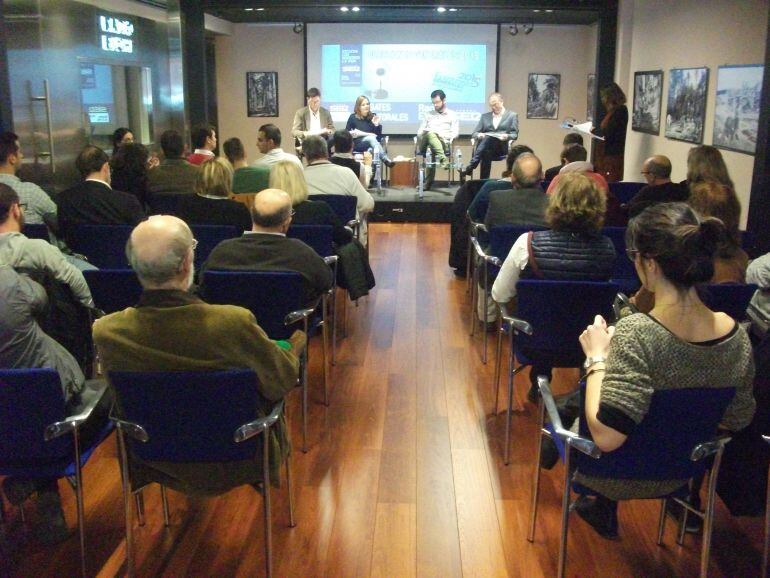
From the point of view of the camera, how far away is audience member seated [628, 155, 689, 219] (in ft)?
18.0

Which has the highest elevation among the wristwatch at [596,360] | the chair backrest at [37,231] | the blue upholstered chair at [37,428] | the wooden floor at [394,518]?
the chair backrest at [37,231]

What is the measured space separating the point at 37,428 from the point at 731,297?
2.69m

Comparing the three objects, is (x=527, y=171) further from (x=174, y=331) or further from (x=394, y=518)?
(x=174, y=331)

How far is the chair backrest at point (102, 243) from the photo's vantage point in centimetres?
461

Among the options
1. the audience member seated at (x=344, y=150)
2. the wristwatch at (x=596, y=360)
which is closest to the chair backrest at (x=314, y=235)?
the wristwatch at (x=596, y=360)

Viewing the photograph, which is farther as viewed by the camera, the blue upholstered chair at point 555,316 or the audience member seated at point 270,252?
the audience member seated at point 270,252

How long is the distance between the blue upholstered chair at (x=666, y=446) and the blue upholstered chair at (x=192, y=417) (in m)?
0.94

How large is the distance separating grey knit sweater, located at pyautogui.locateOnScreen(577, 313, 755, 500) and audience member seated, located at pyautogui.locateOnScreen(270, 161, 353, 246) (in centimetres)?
302

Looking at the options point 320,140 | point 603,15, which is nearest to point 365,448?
point 320,140

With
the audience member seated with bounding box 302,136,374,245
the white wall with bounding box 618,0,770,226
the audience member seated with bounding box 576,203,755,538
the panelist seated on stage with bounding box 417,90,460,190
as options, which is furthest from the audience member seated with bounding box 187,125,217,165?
the audience member seated with bounding box 576,203,755,538

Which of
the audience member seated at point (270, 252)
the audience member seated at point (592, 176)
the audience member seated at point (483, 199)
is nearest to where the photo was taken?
the audience member seated at point (270, 252)

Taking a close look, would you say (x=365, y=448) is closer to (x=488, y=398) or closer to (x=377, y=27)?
(x=488, y=398)

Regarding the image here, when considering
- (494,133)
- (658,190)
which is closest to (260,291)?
(658,190)

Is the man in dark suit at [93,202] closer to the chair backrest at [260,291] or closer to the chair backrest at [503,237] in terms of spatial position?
the chair backrest at [260,291]
